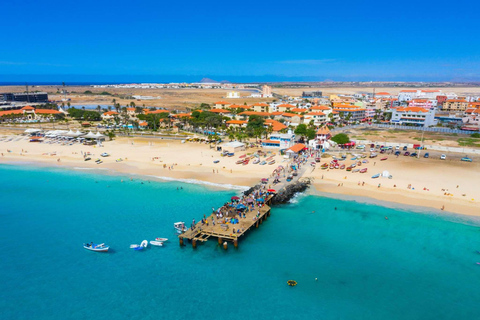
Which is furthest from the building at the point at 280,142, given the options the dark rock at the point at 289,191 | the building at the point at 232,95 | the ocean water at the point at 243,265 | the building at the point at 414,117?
the building at the point at 232,95

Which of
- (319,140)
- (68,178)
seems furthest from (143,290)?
(319,140)

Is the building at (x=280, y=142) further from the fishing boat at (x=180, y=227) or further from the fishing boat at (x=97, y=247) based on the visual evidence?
the fishing boat at (x=97, y=247)

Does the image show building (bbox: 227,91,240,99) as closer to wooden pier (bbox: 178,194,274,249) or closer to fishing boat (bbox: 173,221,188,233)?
wooden pier (bbox: 178,194,274,249)

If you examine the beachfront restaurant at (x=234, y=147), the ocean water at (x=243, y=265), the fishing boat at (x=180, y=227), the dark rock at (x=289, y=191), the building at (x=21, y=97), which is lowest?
the ocean water at (x=243, y=265)

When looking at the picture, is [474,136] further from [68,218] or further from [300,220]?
[68,218]

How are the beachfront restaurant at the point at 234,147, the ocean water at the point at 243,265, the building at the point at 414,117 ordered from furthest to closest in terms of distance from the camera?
the building at the point at 414,117
the beachfront restaurant at the point at 234,147
the ocean water at the point at 243,265

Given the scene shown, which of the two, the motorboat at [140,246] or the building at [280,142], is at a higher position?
the building at [280,142]
